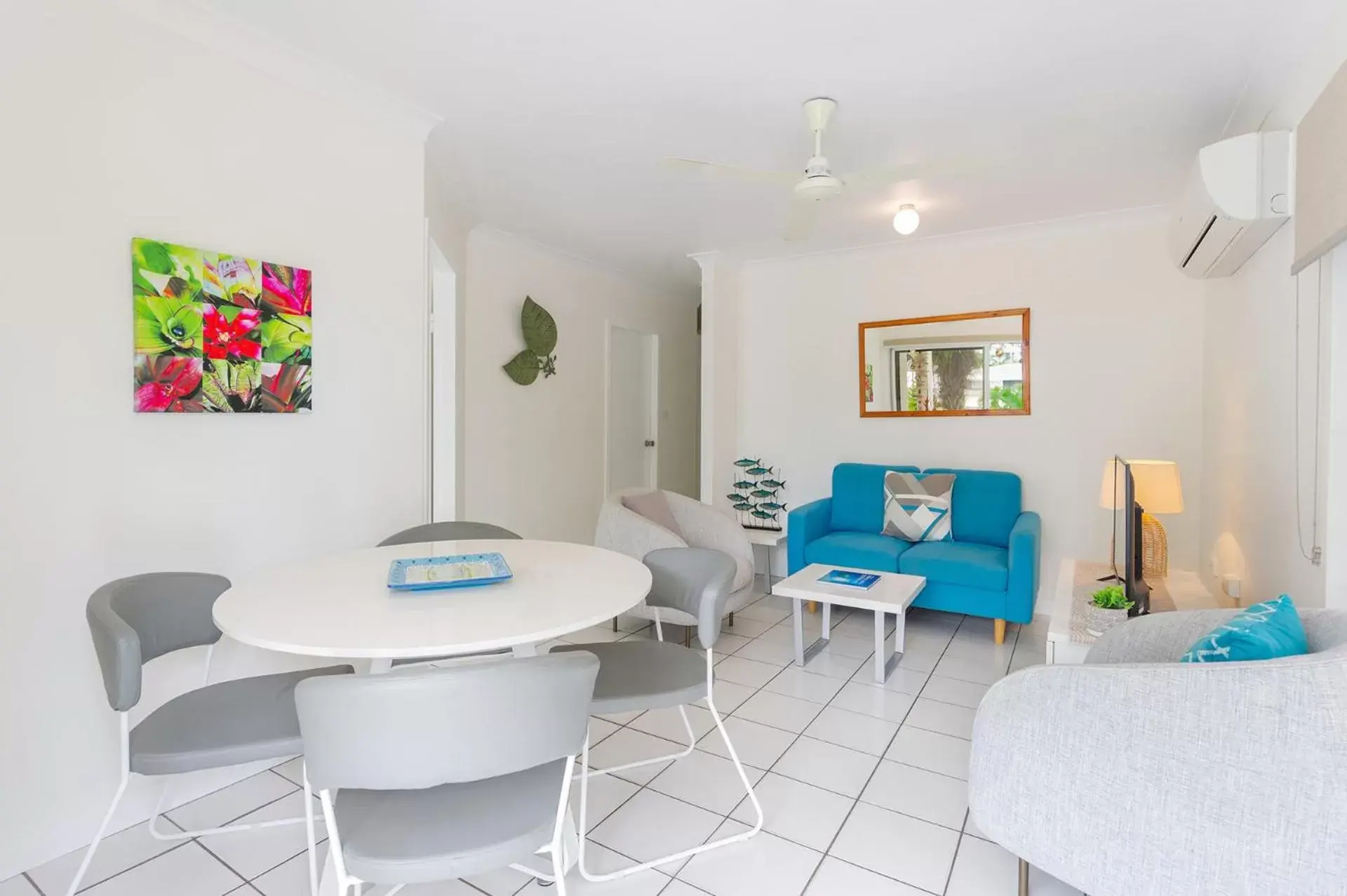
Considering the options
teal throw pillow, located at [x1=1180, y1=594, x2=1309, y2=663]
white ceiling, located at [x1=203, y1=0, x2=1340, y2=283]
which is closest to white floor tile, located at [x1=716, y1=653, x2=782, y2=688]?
teal throw pillow, located at [x1=1180, y1=594, x2=1309, y2=663]

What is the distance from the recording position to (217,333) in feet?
6.99

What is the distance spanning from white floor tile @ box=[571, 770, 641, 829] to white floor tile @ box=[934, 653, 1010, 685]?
5.84ft

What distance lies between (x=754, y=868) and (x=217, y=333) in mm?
2260

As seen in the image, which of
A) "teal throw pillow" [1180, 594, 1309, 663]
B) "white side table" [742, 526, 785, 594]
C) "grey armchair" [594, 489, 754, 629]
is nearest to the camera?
"teal throw pillow" [1180, 594, 1309, 663]

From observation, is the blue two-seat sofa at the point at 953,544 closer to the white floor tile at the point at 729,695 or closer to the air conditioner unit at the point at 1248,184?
the white floor tile at the point at 729,695

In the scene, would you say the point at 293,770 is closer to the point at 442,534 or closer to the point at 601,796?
the point at 442,534

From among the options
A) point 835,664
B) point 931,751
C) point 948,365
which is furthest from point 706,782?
point 948,365

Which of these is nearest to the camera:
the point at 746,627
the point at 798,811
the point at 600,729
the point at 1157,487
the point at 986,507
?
the point at 798,811

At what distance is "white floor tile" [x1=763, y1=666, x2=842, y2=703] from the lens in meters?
3.02

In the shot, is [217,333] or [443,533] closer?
[217,333]

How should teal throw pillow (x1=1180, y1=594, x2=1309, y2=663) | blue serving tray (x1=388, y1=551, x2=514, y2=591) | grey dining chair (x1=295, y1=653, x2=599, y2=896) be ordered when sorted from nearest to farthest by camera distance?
grey dining chair (x1=295, y1=653, x2=599, y2=896)
teal throw pillow (x1=1180, y1=594, x2=1309, y2=663)
blue serving tray (x1=388, y1=551, x2=514, y2=591)

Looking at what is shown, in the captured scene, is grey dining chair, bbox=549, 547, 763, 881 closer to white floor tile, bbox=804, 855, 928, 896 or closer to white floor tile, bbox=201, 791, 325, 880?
white floor tile, bbox=804, 855, 928, 896

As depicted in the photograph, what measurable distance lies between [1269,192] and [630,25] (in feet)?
6.95

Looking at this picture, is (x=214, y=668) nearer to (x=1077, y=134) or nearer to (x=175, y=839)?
(x=175, y=839)
